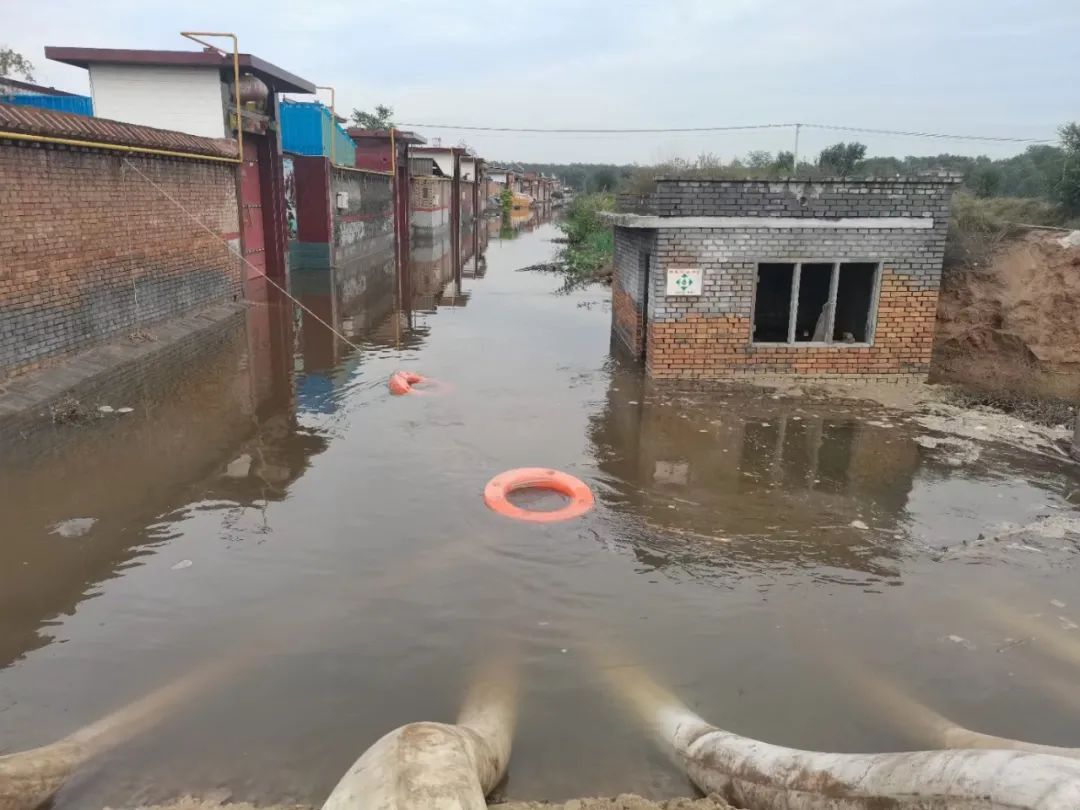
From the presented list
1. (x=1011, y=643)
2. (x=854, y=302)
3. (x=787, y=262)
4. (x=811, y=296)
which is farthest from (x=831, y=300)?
(x=1011, y=643)

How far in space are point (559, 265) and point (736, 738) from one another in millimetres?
23145

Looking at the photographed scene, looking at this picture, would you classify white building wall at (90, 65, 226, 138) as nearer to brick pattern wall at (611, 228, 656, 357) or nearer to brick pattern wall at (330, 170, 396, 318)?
brick pattern wall at (330, 170, 396, 318)

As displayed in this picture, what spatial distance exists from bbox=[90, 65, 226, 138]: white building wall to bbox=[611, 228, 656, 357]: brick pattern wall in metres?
10.3

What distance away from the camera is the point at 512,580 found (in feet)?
17.0

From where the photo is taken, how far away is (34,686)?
404 centimetres

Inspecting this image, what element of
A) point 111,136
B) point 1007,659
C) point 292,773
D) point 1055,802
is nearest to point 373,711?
point 292,773

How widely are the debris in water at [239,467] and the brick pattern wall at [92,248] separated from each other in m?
3.23

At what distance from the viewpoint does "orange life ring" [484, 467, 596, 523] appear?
6.10 meters

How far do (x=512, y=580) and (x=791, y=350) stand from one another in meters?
6.06

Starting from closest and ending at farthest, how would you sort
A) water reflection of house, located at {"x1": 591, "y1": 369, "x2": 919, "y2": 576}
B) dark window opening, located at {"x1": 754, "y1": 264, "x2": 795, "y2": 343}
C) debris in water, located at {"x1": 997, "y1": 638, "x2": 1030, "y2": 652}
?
debris in water, located at {"x1": 997, "y1": 638, "x2": 1030, "y2": 652}, water reflection of house, located at {"x1": 591, "y1": 369, "x2": 919, "y2": 576}, dark window opening, located at {"x1": 754, "y1": 264, "x2": 795, "y2": 343}

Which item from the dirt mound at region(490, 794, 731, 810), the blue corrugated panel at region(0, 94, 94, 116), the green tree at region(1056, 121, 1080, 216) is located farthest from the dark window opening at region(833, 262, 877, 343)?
the blue corrugated panel at region(0, 94, 94, 116)

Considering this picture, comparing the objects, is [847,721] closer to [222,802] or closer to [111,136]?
[222,802]

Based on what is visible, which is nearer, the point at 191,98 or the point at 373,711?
the point at 373,711

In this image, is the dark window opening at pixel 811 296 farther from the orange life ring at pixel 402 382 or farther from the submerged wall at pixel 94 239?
the submerged wall at pixel 94 239
